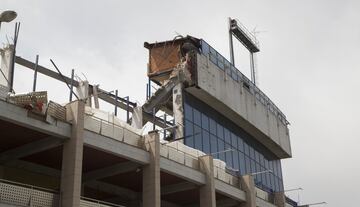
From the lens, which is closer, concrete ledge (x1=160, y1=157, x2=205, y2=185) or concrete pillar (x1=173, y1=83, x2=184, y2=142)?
concrete ledge (x1=160, y1=157, x2=205, y2=185)

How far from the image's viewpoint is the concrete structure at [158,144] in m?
30.2

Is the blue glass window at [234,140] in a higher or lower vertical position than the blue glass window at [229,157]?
higher

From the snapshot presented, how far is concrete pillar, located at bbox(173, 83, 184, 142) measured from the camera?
4725 centimetres

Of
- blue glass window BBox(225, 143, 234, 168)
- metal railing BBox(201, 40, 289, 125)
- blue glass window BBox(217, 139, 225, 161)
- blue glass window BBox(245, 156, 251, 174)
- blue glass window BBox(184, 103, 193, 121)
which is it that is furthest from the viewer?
blue glass window BBox(245, 156, 251, 174)

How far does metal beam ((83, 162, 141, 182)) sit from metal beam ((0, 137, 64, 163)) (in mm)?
6173

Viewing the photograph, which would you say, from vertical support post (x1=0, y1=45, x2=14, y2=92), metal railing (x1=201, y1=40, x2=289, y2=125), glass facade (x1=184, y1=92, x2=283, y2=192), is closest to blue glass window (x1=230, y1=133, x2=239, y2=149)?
glass facade (x1=184, y1=92, x2=283, y2=192)

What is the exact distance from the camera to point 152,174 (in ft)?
117

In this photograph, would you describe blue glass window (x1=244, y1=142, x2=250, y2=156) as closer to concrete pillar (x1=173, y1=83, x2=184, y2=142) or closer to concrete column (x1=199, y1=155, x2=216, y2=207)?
concrete pillar (x1=173, y1=83, x2=184, y2=142)

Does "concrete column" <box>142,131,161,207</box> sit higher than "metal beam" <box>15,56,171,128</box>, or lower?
lower

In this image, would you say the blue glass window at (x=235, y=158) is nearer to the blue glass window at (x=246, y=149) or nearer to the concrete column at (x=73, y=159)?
the blue glass window at (x=246, y=149)

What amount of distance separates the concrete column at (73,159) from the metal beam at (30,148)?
0.86 m

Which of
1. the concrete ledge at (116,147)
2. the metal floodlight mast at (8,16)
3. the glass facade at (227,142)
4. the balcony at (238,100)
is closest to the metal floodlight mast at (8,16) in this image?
the metal floodlight mast at (8,16)

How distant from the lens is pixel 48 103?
100ft

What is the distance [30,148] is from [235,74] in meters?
30.0
